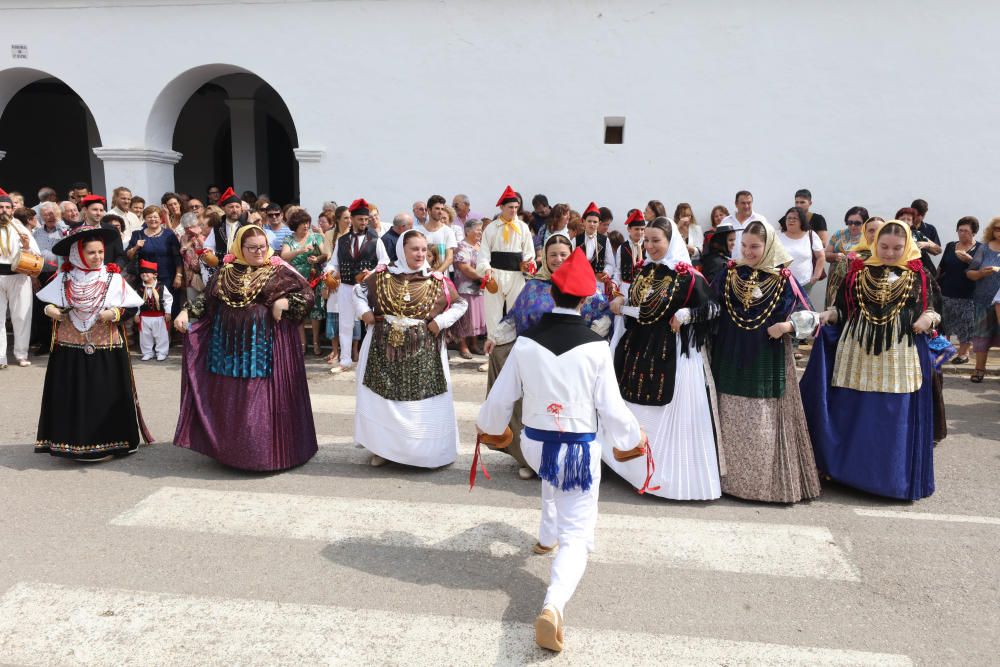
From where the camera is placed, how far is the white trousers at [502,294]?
28.9 feet

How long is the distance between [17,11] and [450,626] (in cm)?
1350

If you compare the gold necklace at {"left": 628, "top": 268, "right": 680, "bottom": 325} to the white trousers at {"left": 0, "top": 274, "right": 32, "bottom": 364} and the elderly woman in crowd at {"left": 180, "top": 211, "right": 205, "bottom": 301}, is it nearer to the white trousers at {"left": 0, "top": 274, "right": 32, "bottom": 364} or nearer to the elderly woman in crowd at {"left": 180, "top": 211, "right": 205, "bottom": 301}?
the elderly woman in crowd at {"left": 180, "top": 211, "right": 205, "bottom": 301}

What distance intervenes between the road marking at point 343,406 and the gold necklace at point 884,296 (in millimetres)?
3554

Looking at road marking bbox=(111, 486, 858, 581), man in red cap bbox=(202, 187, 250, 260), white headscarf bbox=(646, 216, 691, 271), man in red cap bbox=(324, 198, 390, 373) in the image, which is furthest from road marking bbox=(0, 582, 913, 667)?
man in red cap bbox=(202, 187, 250, 260)

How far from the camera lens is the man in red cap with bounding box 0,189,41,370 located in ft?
30.1

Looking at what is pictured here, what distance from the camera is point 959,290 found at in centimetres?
932

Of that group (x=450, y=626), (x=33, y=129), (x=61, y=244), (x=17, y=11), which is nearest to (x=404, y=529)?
(x=450, y=626)

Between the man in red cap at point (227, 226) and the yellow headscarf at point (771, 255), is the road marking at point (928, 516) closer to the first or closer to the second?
the yellow headscarf at point (771, 255)

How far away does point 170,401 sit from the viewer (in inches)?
307

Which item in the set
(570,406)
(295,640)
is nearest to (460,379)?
(570,406)

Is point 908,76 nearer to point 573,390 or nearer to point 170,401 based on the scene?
point 573,390

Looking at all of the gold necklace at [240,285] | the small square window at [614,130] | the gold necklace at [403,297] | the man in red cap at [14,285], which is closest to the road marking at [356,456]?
the gold necklace at [403,297]

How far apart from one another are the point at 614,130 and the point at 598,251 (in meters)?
3.00

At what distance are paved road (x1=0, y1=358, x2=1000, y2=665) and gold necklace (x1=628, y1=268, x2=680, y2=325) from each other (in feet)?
4.13
